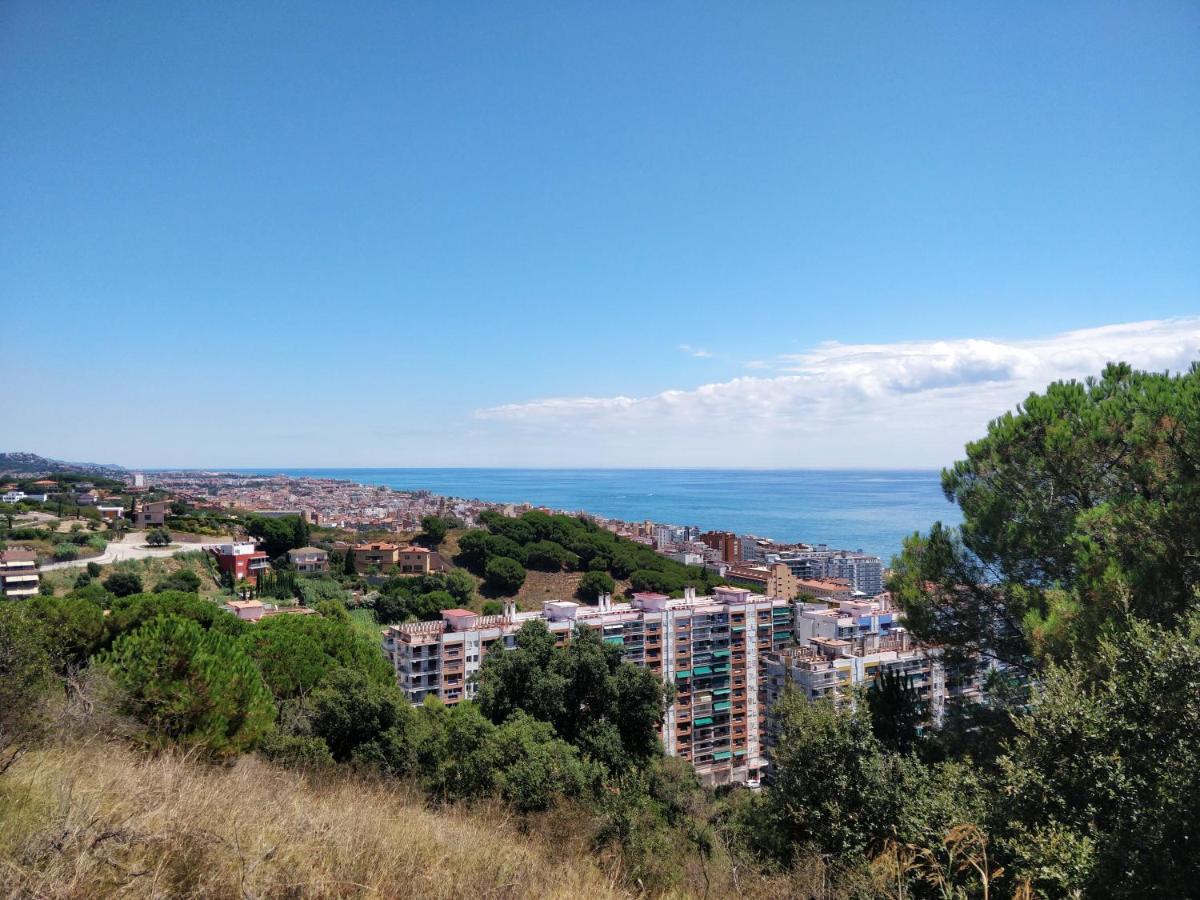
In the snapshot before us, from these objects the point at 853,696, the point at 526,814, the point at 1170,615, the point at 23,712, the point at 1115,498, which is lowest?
the point at 526,814

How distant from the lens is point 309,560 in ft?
108

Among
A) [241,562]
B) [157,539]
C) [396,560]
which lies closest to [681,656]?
[396,560]

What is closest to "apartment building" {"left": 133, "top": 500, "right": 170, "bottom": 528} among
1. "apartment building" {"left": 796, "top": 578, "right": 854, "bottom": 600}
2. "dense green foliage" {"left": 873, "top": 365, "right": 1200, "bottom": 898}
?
"apartment building" {"left": 796, "top": 578, "right": 854, "bottom": 600}

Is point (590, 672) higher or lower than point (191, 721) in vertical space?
lower

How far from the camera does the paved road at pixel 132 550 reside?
979 inches

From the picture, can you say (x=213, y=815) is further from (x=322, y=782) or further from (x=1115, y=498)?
(x=1115, y=498)

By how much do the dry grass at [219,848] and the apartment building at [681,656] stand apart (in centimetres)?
1686

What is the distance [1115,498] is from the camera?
17.4 feet

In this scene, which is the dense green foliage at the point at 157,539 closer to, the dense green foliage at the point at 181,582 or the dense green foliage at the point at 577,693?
the dense green foliage at the point at 181,582

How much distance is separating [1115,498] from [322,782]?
6.72m

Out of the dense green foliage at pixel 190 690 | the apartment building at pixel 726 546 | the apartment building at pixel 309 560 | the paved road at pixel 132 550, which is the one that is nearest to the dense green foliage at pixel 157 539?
the paved road at pixel 132 550

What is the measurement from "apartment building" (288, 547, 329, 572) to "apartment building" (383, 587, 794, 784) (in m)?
13.7

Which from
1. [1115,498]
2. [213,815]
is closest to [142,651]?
[213,815]

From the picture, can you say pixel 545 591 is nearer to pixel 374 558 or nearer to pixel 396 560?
pixel 396 560
